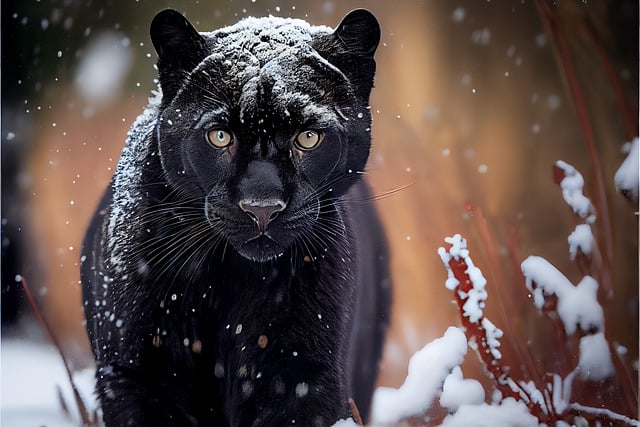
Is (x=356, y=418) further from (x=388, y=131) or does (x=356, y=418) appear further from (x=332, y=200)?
(x=388, y=131)

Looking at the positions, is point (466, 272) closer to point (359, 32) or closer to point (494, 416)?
point (494, 416)

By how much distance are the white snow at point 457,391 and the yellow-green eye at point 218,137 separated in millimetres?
1133

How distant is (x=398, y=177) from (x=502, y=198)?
1.24ft

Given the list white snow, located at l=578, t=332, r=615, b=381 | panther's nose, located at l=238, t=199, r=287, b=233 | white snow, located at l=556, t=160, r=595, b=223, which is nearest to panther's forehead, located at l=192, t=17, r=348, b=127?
panther's nose, located at l=238, t=199, r=287, b=233

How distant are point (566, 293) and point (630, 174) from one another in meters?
0.49

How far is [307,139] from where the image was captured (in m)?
2.36

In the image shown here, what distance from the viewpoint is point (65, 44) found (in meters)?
2.76

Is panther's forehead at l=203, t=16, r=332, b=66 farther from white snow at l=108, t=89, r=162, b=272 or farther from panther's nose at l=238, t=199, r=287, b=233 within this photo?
panther's nose at l=238, t=199, r=287, b=233

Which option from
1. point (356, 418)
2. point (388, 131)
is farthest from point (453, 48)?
point (356, 418)

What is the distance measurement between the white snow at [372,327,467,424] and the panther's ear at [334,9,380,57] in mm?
1034

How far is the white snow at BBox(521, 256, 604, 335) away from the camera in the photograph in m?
2.61

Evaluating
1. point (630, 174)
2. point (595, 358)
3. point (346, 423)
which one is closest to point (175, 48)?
point (346, 423)

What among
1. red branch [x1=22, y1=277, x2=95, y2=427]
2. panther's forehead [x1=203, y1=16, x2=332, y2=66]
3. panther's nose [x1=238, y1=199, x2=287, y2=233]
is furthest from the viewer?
red branch [x1=22, y1=277, x2=95, y2=427]

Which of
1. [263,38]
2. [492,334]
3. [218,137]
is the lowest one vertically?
[492,334]
